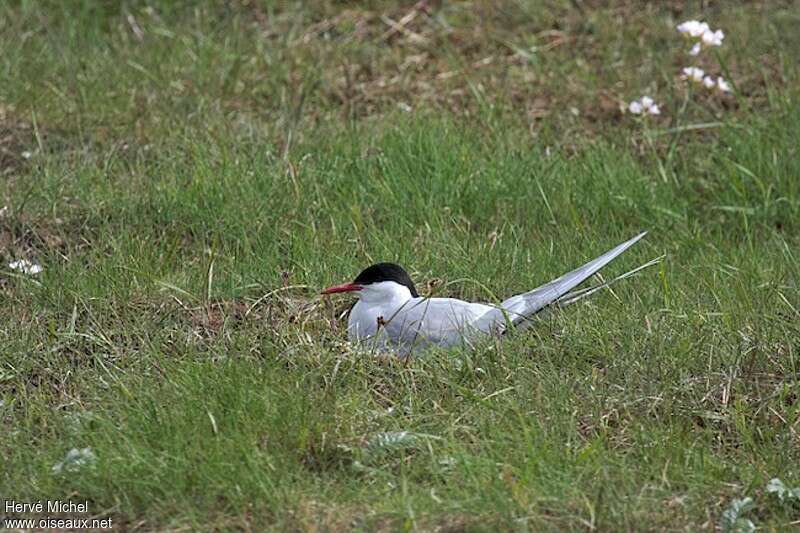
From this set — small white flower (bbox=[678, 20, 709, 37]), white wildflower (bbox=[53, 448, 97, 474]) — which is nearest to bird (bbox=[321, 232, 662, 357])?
white wildflower (bbox=[53, 448, 97, 474])

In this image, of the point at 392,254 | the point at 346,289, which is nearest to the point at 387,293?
the point at 346,289

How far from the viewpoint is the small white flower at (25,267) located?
450 centimetres

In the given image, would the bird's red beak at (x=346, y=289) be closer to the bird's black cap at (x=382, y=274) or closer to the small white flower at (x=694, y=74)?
the bird's black cap at (x=382, y=274)

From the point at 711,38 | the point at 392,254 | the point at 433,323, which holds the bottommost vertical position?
the point at 392,254

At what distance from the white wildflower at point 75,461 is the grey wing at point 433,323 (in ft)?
3.42

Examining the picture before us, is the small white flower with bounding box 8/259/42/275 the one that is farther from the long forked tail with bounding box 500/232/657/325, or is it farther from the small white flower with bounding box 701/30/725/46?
the small white flower with bounding box 701/30/725/46

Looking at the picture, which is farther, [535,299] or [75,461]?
[535,299]

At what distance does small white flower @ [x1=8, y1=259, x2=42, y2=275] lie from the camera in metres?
4.50

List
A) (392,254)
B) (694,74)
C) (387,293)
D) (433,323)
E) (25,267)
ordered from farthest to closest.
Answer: (694,74)
(392,254)
(25,267)
(387,293)
(433,323)

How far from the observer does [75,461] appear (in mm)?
3191

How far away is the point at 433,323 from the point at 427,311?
0.05 meters

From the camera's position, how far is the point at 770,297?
4215 millimetres

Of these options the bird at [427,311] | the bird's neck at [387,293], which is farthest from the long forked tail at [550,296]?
the bird's neck at [387,293]

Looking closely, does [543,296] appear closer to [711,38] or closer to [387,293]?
[387,293]
